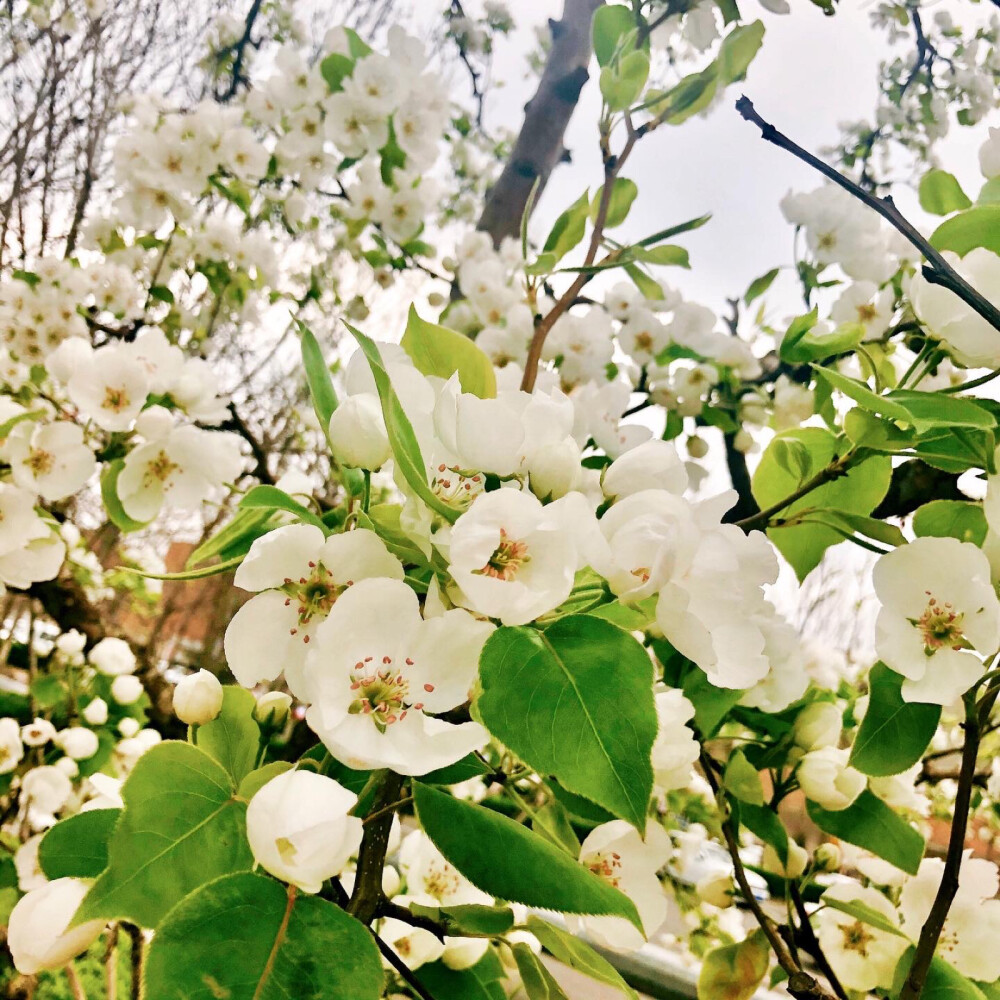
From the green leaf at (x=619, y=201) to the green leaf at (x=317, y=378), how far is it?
53cm

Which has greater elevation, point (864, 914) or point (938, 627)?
point (938, 627)

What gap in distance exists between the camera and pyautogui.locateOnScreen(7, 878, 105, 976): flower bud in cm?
32

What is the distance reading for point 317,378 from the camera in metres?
0.39

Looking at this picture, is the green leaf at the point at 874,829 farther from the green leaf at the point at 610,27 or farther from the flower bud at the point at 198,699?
the green leaf at the point at 610,27

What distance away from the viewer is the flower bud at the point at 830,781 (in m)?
0.52

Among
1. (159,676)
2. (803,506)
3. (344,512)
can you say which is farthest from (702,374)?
(159,676)

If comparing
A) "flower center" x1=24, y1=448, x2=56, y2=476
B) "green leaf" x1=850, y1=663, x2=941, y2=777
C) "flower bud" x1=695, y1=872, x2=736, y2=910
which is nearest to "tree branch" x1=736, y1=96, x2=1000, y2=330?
"green leaf" x1=850, y1=663, x2=941, y2=777

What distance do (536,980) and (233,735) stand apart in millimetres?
217

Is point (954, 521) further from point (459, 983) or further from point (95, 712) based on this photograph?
point (95, 712)

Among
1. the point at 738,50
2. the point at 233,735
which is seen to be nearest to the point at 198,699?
the point at 233,735

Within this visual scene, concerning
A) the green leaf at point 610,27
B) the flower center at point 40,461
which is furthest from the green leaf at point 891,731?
the flower center at point 40,461

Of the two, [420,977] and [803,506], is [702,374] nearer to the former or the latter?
[803,506]

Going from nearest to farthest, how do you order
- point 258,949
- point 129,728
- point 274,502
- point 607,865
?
point 258,949
point 274,502
point 607,865
point 129,728

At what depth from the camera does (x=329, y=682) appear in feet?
0.98
